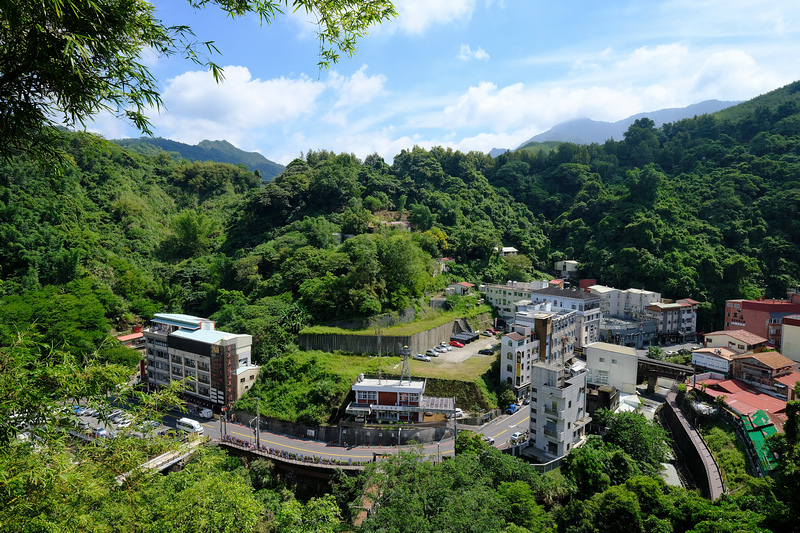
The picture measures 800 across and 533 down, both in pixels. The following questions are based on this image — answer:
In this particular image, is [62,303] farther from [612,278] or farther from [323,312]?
[612,278]

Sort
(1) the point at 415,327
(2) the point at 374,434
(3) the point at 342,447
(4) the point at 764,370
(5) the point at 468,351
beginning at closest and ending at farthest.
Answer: (3) the point at 342,447 → (2) the point at 374,434 → (4) the point at 764,370 → (1) the point at 415,327 → (5) the point at 468,351

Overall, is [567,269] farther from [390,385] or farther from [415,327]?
[390,385]

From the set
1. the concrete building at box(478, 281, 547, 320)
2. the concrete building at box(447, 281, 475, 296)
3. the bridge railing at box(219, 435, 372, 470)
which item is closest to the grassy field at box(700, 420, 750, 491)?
the bridge railing at box(219, 435, 372, 470)

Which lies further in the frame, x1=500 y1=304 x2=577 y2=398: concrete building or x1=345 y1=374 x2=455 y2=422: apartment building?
x1=500 y1=304 x2=577 y2=398: concrete building

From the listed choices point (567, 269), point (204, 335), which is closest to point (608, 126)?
point (567, 269)

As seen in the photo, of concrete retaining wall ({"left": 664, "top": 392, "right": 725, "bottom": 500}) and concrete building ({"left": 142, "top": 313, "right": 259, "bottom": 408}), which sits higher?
concrete building ({"left": 142, "top": 313, "right": 259, "bottom": 408})

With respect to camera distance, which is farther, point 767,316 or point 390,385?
point 767,316

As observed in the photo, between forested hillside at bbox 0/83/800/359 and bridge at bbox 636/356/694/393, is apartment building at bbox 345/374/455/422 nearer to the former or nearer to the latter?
forested hillside at bbox 0/83/800/359
